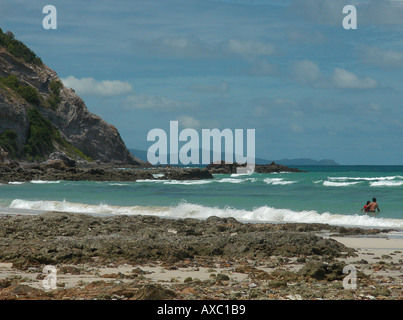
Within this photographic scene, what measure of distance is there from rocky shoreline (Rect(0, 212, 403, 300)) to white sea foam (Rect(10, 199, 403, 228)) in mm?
7961

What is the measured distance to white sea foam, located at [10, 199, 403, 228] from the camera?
68.1 ft

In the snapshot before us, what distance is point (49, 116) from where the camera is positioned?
102562mm

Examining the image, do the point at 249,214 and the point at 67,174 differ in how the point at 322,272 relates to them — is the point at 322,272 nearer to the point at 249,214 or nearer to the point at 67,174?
the point at 249,214

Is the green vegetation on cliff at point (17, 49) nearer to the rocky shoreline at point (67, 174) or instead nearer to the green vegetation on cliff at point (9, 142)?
the green vegetation on cliff at point (9, 142)

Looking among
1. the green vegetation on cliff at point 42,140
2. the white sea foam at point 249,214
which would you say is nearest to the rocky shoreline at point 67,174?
the green vegetation on cliff at point 42,140

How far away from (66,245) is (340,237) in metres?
8.20

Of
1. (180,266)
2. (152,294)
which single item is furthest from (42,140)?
(152,294)

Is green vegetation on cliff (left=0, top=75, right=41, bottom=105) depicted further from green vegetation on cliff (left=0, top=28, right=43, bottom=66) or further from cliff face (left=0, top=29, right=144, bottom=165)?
green vegetation on cliff (left=0, top=28, right=43, bottom=66)

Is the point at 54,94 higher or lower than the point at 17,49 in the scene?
lower

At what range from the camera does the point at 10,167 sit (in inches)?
2452

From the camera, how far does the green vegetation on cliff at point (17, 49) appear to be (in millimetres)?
106113

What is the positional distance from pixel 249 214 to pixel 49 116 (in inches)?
3369

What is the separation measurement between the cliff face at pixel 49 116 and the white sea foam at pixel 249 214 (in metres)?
62.2
